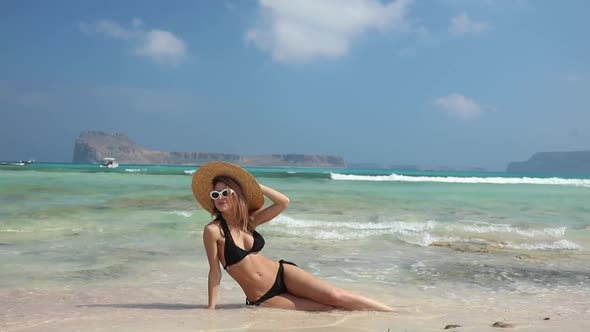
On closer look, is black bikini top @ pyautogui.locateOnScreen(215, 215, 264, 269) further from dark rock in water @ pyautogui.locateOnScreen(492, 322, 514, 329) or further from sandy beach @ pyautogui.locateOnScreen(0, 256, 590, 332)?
dark rock in water @ pyautogui.locateOnScreen(492, 322, 514, 329)

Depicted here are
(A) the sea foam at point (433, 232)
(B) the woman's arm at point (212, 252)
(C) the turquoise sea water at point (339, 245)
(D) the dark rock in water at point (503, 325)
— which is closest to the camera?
(D) the dark rock in water at point (503, 325)

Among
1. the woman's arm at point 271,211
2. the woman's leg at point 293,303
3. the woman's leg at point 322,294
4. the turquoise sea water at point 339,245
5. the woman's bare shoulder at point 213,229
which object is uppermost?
the woman's arm at point 271,211

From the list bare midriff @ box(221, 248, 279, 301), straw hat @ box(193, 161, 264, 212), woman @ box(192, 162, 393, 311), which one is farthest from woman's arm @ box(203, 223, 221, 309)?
straw hat @ box(193, 161, 264, 212)

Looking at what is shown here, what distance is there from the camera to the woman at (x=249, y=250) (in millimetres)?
4910

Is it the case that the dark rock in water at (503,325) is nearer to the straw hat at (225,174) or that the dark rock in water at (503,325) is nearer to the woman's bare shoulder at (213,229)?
the straw hat at (225,174)

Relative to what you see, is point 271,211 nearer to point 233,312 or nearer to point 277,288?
point 277,288

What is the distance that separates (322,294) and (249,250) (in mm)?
836

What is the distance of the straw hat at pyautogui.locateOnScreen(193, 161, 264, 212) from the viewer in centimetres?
488

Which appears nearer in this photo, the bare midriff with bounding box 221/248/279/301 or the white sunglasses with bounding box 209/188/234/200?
the white sunglasses with bounding box 209/188/234/200

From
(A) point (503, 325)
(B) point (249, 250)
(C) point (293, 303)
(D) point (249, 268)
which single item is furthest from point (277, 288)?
(A) point (503, 325)

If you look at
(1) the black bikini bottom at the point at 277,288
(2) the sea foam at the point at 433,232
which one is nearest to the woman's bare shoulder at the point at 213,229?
Answer: (1) the black bikini bottom at the point at 277,288

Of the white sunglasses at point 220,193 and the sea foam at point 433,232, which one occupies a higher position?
the white sunglasses at point 220,193

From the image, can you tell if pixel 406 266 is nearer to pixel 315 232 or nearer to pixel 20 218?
pixel 315 232

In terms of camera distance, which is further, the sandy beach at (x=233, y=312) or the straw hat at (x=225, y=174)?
the straw hat at (x=225, y=174)
